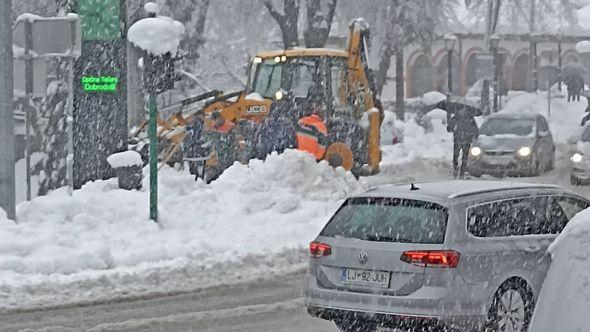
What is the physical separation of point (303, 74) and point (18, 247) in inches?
481

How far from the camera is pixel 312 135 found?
2458cm

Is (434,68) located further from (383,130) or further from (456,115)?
(456,115)

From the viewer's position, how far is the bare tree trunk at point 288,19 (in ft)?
122

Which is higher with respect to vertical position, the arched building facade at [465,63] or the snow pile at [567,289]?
the snow pile at [567,289]

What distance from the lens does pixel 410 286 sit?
9141 millimetres

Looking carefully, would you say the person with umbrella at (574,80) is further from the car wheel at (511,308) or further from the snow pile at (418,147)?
the car wheel at (511,308)

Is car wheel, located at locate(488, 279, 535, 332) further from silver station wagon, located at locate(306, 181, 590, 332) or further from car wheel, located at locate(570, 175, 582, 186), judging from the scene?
car wheel, located at locate(570, 175, 582, 186)

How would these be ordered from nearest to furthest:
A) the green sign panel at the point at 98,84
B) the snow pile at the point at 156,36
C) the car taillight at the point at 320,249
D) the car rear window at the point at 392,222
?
the car rear window at the point at 392,222 → the car taillight at the point at 320,249 → the snow pile at the point at 156,36 → the green sign panel at the point at 98,84

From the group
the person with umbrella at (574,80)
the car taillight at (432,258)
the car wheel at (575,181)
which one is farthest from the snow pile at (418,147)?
the car taillight at (432,258)

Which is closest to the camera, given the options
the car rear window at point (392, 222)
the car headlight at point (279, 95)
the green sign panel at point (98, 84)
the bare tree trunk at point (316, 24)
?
the car rear window at point (392, 222)

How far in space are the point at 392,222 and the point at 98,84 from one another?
39.5 ft

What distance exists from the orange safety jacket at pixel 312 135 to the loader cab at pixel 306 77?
568 mm

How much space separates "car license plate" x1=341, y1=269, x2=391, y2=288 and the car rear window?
28 centimetres


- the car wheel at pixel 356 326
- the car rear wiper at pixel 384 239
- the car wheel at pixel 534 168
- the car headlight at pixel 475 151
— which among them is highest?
the car rear wiper at pixel 384 239
